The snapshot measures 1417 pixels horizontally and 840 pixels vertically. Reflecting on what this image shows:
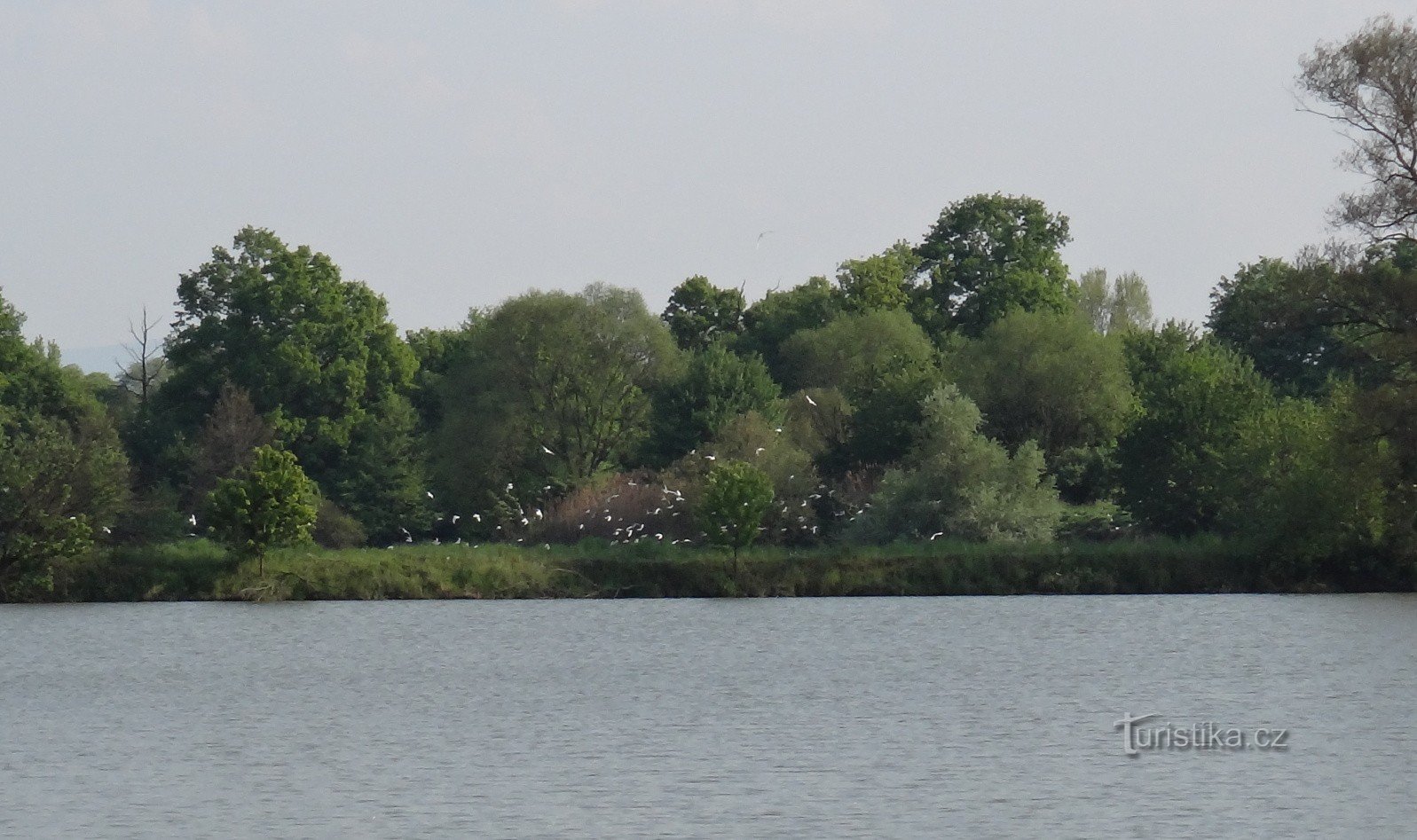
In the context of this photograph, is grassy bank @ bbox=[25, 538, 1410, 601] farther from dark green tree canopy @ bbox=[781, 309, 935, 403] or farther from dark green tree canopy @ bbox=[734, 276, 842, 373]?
dark green tree canopy @ bbox=[734, 276, 842, 373]

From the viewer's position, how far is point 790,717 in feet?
101

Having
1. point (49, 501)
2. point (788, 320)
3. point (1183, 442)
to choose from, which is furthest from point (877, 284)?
point (49, 501)

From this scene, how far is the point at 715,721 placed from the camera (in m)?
30.2

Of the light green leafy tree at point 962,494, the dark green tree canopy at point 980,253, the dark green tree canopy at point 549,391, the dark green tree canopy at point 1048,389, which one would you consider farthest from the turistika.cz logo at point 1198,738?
the dark green tree canopy at point 980,253

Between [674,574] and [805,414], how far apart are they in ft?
68.5

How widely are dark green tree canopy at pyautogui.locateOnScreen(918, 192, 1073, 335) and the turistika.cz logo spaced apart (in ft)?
200

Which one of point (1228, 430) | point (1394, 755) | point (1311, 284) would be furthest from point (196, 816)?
point (1228, 430)

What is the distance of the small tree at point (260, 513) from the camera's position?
5400cm

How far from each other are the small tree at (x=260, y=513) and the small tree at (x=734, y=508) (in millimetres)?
11190

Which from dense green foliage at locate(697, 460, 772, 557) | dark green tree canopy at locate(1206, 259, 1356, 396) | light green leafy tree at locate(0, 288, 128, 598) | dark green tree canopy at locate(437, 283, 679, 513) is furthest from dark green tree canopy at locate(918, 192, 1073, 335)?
light green leafy tree at locate(0, 288, 128, 598)

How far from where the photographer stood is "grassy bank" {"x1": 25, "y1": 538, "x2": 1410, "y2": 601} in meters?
54.4

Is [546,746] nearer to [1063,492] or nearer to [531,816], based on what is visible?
[531,816]

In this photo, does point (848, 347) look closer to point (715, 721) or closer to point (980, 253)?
point (980, 253)

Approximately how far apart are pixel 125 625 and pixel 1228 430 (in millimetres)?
32092
